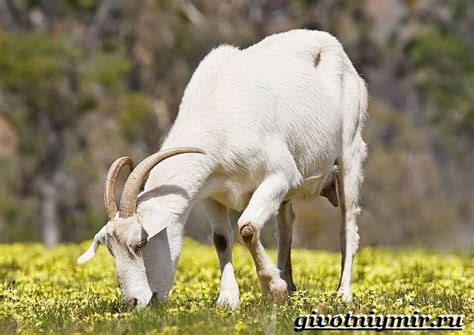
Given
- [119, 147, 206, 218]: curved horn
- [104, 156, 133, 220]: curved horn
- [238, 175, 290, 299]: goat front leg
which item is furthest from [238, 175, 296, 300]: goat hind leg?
[104, 156, 133, 220]: curved horn

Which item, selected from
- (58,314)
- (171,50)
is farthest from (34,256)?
(171,50)

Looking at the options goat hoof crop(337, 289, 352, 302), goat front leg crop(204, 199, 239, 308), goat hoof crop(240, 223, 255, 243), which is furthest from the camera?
goat front leg crop(204, 199, 239, 308)

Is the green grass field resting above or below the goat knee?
below

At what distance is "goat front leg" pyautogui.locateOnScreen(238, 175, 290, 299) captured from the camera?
8719mm

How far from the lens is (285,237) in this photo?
10406 millimetres

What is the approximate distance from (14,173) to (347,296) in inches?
1220

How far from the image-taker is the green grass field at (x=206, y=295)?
725 cm

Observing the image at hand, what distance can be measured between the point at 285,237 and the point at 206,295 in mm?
1023

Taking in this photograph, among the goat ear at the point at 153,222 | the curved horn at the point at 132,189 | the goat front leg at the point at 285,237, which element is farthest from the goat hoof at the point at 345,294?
the curved horn at the point at 132,189

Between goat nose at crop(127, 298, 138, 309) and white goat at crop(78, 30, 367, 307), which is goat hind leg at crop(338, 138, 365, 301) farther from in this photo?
goat nose at crop(127, 298, 138, 309)

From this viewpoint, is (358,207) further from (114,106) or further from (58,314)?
(114,106)

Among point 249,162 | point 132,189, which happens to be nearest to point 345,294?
point 249,162

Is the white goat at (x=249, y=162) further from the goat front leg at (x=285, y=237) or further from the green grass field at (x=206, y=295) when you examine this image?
the green grass field at (x=206, y=295)

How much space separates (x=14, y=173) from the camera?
128 feet
